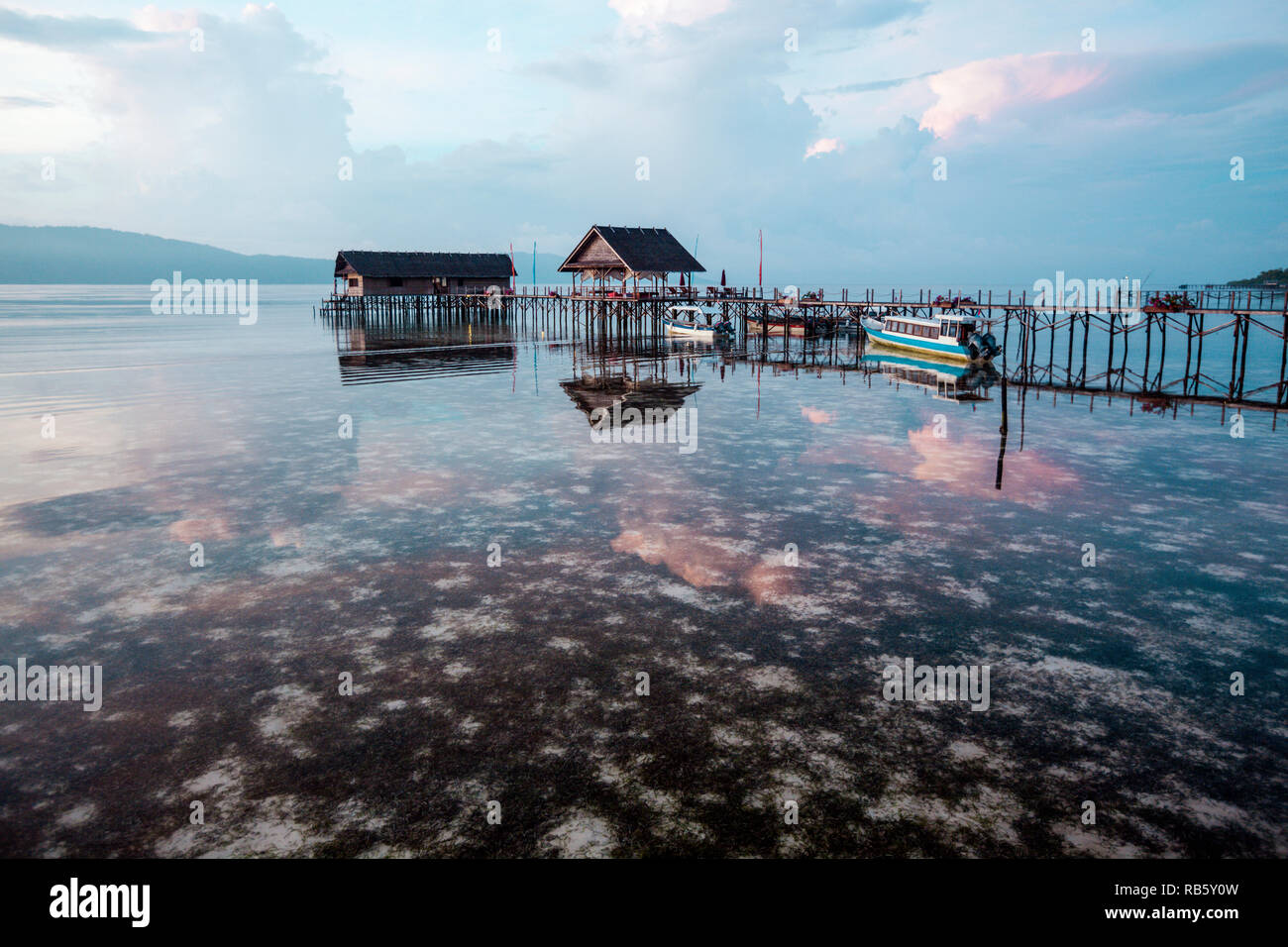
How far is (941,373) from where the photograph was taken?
38.4 metres

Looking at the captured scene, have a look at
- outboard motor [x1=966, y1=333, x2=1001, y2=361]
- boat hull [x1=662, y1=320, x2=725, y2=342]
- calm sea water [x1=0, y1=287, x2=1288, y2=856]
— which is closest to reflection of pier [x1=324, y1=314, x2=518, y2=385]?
boat hull [x1=662, y1=320, x2=725, y2=342]

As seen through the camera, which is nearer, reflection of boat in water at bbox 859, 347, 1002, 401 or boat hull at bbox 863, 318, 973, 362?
reflection of boat in water at bbox 859, 347, 1002, 401

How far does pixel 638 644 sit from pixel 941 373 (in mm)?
33089

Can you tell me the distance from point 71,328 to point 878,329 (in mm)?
63103

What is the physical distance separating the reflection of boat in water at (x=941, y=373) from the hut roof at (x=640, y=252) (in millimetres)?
18442

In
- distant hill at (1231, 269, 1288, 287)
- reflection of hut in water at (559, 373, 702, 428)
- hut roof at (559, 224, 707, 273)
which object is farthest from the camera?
distant hill at (1231, 269, 1288, 287)

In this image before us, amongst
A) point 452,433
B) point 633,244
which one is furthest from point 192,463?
point 633,244

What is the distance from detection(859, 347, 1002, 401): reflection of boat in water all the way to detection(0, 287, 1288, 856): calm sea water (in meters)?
11.7

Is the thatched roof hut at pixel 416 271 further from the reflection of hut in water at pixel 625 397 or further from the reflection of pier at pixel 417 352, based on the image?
the reflection of hut in water at pixel 625 397

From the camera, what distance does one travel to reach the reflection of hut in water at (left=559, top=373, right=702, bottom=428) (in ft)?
81.7

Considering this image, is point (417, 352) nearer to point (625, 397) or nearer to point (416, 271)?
point (625, 397)

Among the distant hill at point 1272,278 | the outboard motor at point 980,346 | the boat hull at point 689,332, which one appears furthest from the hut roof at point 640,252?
the distant hill at point 1272,278

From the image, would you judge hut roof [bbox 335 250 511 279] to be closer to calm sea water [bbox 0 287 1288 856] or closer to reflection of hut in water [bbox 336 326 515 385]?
reflection of hut in water [bbox 336 326 515 385]

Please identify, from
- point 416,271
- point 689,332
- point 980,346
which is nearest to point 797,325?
point 689,332
